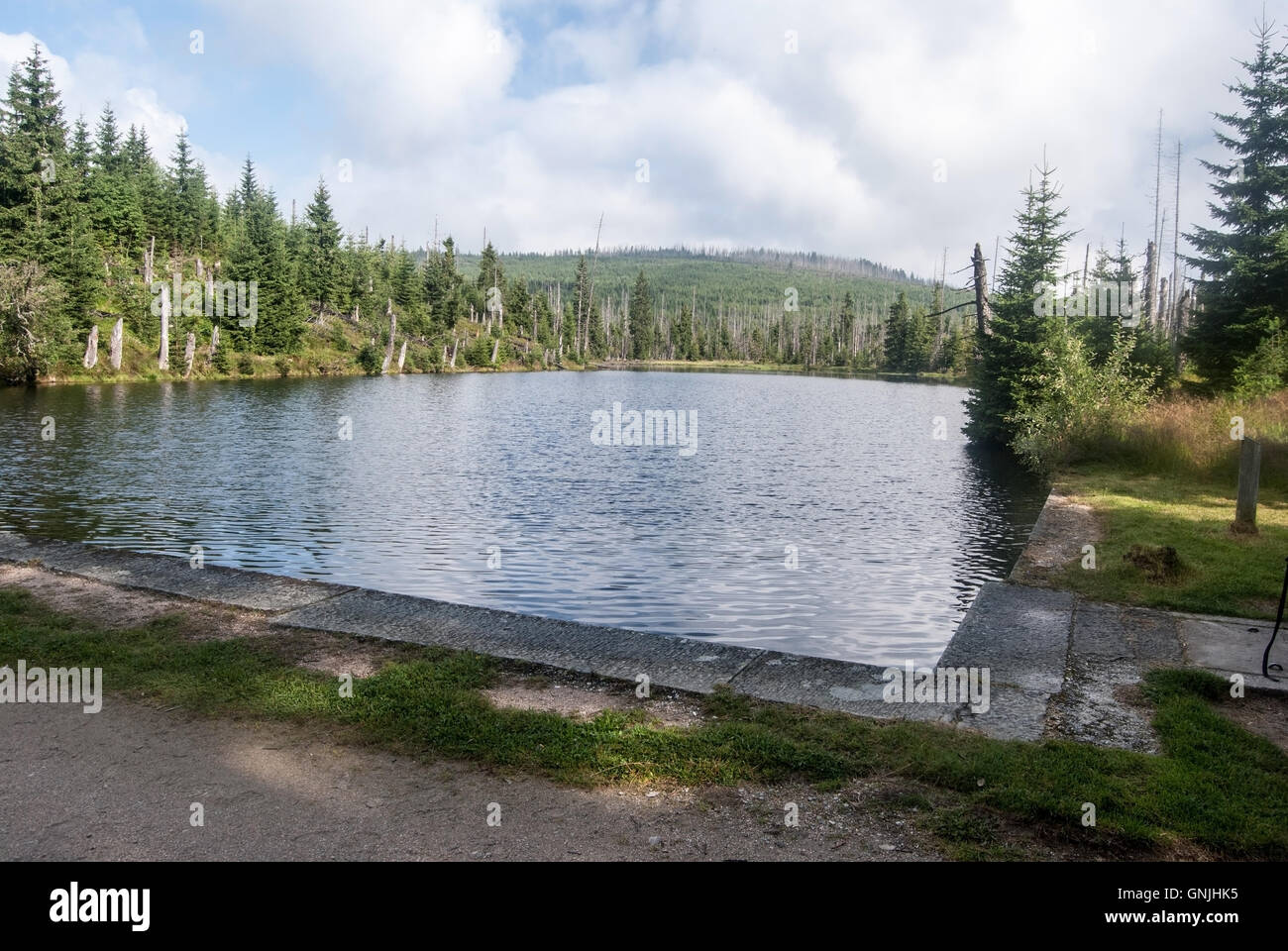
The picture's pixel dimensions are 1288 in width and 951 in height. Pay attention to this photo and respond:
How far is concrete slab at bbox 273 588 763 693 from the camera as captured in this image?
7898 millimetres

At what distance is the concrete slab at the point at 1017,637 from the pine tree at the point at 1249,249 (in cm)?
2305

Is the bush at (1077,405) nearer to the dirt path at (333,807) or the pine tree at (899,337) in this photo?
the dirt path at (333,807)

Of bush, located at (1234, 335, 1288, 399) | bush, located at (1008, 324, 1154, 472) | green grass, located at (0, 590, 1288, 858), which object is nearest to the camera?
green grass, located at (0, 590, 1288, 858)

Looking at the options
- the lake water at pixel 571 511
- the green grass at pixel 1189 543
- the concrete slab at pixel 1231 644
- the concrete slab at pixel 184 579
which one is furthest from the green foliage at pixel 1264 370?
the concrete slab at pixel 184 579

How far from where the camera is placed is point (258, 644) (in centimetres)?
831

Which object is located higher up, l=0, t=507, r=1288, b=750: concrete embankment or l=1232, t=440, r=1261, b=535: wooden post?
l=1232, t=440, r=1261, b=535: wooden post

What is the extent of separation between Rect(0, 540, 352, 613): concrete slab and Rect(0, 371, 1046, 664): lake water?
2.27 meters

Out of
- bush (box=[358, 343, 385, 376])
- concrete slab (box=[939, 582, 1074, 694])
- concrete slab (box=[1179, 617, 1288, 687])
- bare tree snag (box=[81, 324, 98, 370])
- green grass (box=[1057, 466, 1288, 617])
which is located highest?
bush (box=[358, 343, 385, 376])

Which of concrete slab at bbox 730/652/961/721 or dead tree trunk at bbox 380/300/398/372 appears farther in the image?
dead tree trunk at bbox 380/300/398/372

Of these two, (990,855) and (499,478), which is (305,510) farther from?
(990,855)

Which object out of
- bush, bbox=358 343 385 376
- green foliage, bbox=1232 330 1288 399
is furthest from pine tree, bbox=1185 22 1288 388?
bush, bbox=358 343 385 376

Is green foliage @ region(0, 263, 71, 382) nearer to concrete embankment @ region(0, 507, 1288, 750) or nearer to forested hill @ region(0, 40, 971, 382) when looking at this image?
forested hill @ region(0, 40, 971, 382)

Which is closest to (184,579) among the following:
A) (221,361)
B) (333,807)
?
(333,807)

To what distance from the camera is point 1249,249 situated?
32.0 metres
